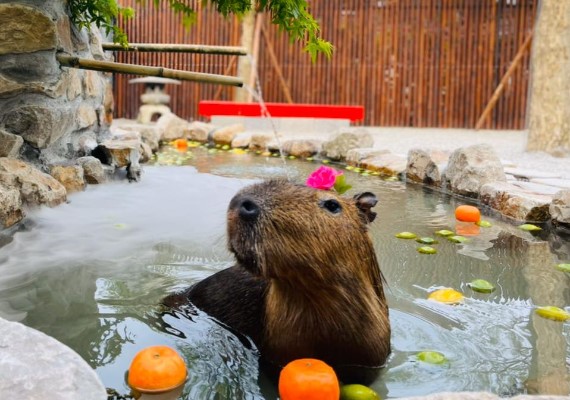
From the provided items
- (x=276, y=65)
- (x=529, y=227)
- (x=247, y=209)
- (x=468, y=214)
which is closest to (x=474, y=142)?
(x=276, y=65)

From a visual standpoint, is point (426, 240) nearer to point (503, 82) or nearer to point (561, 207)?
point (561, 207)

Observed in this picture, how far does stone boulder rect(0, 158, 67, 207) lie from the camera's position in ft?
12.3

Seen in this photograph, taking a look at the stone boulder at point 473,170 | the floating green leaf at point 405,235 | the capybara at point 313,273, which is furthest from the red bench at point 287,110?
the capybara at point 313,273

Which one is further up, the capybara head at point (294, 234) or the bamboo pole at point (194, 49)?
the bamboo pole at point (194, 49)

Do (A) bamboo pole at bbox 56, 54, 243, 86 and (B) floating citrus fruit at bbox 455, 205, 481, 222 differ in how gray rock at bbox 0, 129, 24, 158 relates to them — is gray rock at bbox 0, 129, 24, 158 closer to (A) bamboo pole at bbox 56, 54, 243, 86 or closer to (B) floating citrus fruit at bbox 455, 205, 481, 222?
(A) bamboo pole at bbox 56, 54, 243, 86

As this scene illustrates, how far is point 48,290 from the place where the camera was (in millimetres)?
2846

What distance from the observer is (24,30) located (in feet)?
12.8

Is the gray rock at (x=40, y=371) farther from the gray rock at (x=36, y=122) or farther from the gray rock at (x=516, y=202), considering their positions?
the gray rock at (x=516, y=202)

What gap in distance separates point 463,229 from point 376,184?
2073 mm

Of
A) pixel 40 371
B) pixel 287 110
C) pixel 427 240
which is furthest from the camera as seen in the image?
pixel 287 110

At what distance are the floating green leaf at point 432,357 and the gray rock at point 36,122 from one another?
301 cm

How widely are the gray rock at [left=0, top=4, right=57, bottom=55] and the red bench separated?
312 inches

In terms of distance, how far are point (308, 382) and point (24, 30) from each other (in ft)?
10.4

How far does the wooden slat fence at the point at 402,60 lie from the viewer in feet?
44.1
